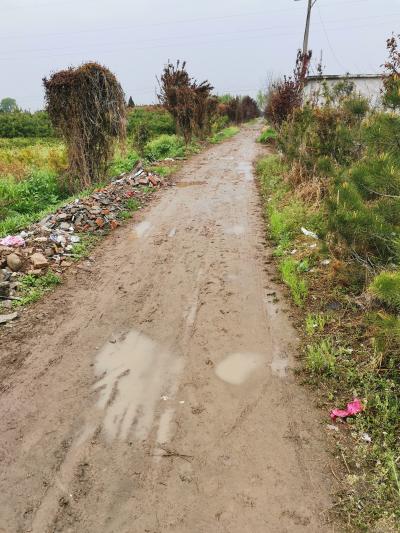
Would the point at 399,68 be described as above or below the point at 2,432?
above

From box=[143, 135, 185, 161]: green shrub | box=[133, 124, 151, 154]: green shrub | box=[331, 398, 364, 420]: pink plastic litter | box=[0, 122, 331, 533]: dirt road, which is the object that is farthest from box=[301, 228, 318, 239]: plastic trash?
box=[133, 124, 151, 154]: green shrub

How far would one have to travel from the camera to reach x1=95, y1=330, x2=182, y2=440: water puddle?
2.87 m

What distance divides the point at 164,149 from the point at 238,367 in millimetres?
13703

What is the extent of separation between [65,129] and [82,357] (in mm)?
8026

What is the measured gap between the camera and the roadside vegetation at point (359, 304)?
2.43 meters

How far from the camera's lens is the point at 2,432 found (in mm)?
2826

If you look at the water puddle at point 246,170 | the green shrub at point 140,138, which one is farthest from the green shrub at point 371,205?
the green shrub at point 140,138

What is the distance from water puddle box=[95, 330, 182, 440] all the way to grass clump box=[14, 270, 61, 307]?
1.48m

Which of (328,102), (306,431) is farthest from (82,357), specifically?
(328,102)

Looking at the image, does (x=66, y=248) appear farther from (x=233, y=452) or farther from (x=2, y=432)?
(x=233, y=452)

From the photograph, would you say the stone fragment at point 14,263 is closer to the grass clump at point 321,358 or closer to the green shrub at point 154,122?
the grass clump at point 321,358

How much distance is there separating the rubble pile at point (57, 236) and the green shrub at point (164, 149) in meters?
6.03

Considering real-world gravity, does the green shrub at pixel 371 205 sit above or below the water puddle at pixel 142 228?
above

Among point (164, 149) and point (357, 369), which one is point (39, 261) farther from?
point (164, 149)
